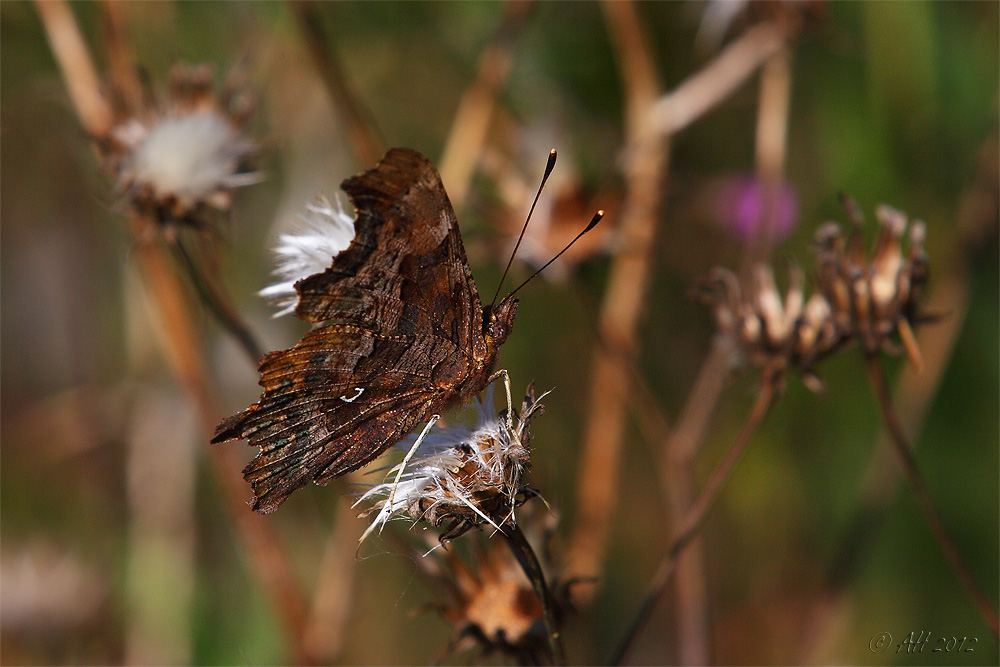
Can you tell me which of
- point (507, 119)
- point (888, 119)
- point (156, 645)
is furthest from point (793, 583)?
point (156, 645)

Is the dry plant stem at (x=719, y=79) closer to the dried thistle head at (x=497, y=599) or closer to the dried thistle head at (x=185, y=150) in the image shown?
the dried thistle head at (x=185, y=150)

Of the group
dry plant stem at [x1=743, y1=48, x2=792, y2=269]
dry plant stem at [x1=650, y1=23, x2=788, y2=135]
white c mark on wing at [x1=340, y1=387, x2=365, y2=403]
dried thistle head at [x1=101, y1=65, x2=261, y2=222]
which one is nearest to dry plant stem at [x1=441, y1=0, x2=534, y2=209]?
dry plant stem at [x1=650, y1=23, x2=788, y2=135]

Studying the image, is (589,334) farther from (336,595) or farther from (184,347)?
(184,347)

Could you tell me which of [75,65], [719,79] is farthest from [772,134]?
[75,65]

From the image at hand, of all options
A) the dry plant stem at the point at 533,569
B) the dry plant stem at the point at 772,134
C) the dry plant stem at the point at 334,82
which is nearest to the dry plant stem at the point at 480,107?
the dry plant stem at the point at 334,82

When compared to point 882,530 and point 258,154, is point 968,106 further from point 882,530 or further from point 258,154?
point 258,154

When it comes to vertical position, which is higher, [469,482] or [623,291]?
[623,291]
